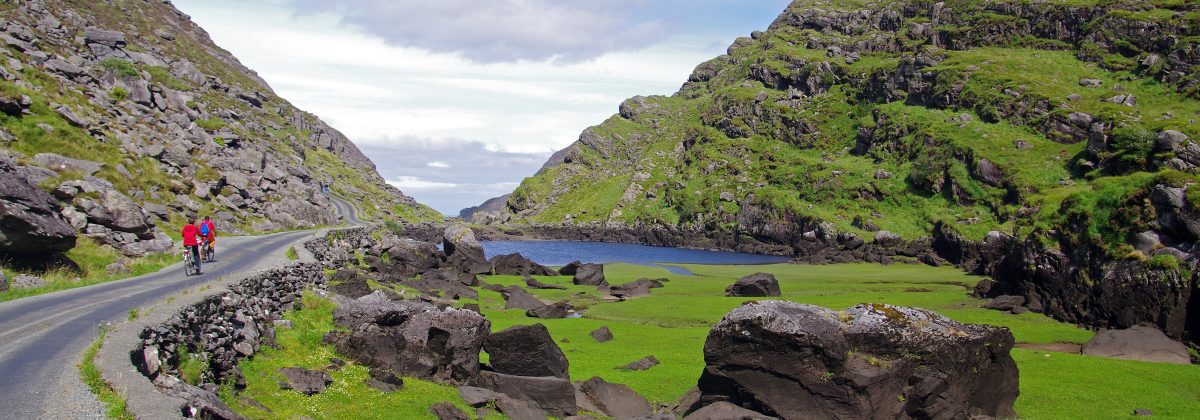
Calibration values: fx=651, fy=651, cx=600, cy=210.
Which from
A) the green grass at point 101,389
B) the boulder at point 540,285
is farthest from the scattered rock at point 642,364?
the boulder at point 540,285

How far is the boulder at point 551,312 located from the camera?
48375 millimetres

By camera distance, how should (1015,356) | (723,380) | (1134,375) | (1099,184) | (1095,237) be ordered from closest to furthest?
(723,380)
(1134,375)
(1015,356)
(1095,237)
(1099,184)

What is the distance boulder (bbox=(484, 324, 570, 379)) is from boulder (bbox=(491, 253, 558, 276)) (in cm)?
5214

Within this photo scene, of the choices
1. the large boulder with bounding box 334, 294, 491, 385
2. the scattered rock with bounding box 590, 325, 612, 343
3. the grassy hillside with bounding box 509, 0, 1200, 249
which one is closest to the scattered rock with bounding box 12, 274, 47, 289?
the large boulder with bounding box 334, 294, 491, 385

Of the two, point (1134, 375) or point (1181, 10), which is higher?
point (1181, 10)

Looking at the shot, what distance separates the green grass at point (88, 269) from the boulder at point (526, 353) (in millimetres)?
16292

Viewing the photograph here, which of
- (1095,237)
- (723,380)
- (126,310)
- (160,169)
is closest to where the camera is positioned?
(126,310)

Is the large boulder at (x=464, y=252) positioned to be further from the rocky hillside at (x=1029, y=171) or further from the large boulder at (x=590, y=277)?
the rocky hillside at (x=1029, y=171)

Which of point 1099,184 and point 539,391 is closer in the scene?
point 539,391

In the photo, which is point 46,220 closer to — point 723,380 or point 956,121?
point 723,380

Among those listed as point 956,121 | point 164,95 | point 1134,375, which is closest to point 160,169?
point 164,95

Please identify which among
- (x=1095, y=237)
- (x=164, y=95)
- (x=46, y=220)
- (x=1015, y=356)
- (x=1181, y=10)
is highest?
(x=1181, y=10)

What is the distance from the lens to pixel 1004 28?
191 meters

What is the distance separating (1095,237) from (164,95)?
9730 cm
